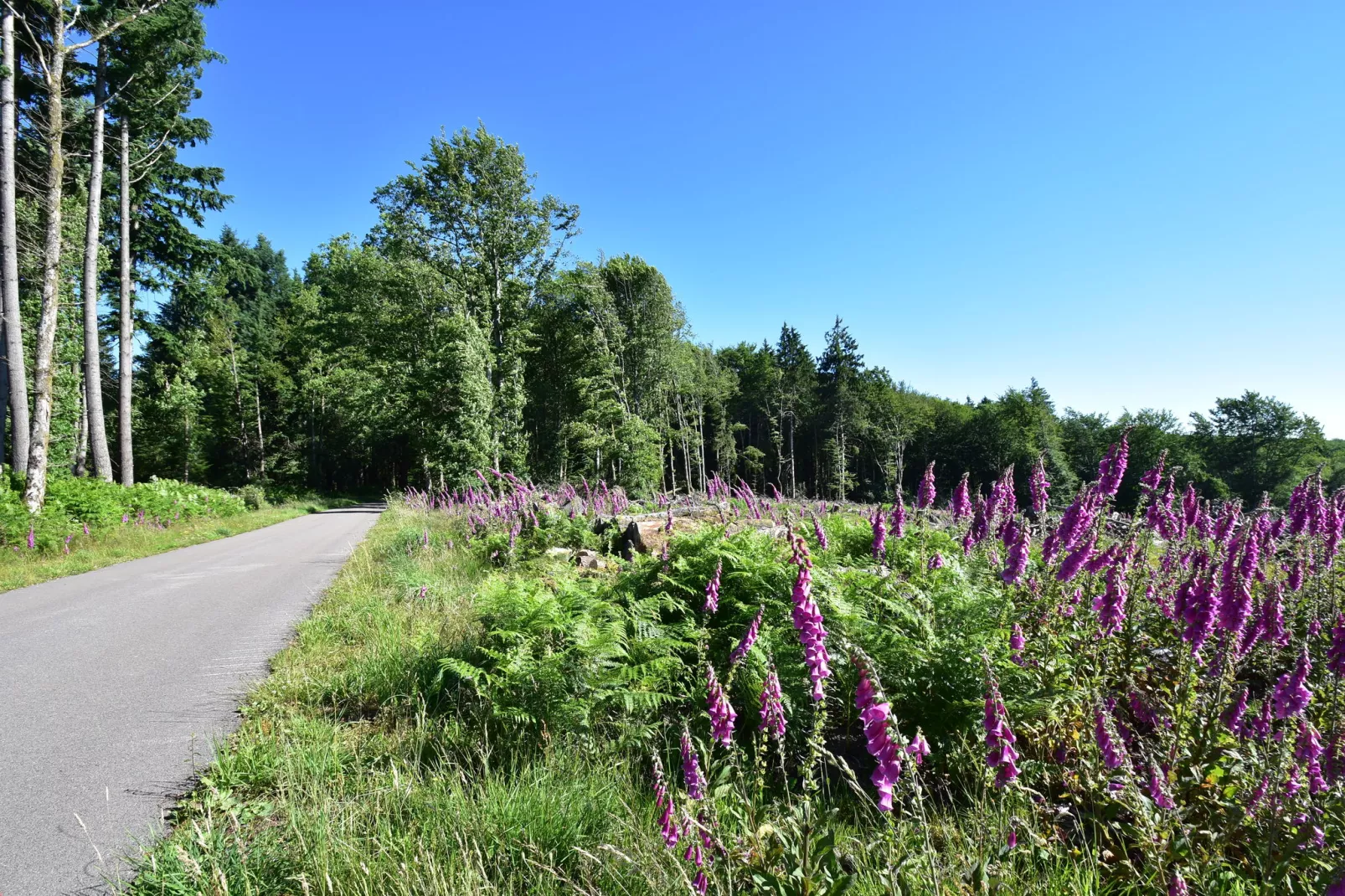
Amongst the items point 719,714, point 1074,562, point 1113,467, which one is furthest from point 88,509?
point 1113,467

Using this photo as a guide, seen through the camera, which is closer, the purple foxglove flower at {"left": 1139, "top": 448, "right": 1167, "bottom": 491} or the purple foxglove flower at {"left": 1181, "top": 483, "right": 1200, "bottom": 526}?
Answer: the purple foxglove flower at {"left": 1139, "top": 448, "right": 1167, "bottom": 491}

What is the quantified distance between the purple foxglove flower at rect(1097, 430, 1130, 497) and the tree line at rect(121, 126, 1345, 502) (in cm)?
556

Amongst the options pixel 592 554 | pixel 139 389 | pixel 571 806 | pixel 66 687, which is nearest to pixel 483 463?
pixel 592 554

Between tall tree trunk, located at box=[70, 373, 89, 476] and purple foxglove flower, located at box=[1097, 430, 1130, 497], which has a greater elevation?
tall tree trunk, located at box=[70, 373, 89, 476]

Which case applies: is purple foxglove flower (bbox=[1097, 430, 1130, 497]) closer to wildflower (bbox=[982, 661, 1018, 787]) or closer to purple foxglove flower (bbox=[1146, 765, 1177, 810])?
purple foxglove flower (bbox=[1146, 765, 1177, 810])

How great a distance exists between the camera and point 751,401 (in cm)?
6362

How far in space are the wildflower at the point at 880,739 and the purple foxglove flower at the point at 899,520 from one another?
10.4ft

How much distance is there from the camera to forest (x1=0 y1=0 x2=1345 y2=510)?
15.8m

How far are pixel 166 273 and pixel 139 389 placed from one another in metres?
21.1

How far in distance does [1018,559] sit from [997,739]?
6.59ft

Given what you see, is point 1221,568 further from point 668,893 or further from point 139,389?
point 139,389

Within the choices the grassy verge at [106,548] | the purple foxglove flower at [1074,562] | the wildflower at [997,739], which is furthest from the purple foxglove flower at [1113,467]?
the grassy verge at [106,548]

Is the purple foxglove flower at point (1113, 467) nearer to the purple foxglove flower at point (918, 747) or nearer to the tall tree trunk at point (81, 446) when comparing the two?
the purple foxglove flower at point (918, 747)

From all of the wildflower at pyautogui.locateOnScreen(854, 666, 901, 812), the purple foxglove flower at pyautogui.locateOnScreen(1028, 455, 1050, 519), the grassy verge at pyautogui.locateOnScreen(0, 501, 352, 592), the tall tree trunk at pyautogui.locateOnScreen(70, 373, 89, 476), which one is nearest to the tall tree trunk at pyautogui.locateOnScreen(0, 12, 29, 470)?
the grassy verge at pyautogui.locateOnScreen(0, 501, 352, 592)
